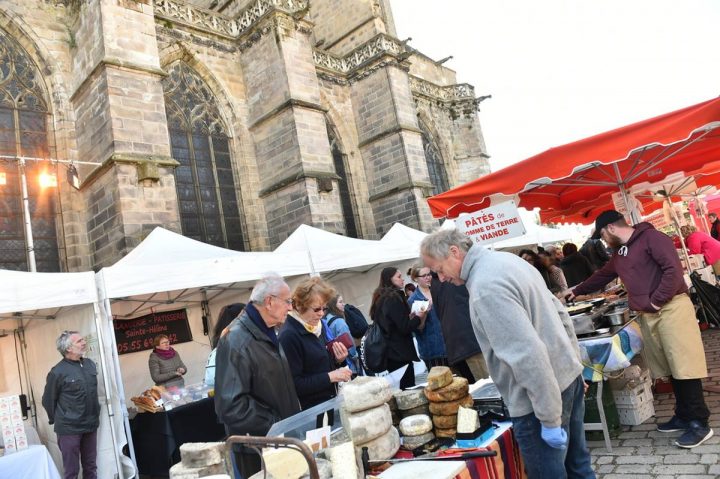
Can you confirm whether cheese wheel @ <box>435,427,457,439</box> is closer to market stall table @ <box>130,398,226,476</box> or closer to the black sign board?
market stall table @ <box>130,398,226,476</box>

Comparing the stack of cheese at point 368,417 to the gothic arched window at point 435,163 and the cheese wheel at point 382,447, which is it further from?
the gothic arched window at point 435,163

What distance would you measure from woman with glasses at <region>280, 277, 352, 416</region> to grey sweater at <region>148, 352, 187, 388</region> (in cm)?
411

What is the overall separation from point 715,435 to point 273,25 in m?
12.1

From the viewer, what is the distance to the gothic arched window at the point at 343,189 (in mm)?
15055

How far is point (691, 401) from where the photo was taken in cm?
348

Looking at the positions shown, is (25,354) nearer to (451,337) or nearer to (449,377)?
(451,337)

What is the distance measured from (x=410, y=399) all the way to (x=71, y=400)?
160 inches

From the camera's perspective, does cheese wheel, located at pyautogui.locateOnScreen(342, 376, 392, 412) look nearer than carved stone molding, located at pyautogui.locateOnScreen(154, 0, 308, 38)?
Yes

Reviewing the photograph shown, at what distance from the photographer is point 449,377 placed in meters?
2.39

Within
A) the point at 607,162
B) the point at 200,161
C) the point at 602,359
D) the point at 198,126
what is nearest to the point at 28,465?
the point at 602,359

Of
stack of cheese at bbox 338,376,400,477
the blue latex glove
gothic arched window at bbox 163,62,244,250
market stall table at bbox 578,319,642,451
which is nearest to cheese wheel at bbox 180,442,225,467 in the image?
stack of cheese at bbox 338,376,400,477

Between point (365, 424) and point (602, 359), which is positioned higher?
point (365, 424)

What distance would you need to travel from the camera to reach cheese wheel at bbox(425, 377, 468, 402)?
7.62 ft

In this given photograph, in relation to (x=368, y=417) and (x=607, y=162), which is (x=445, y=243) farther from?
(x=607, y=162)
